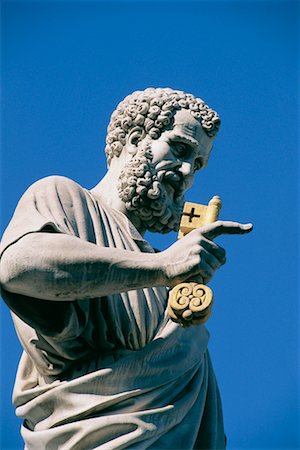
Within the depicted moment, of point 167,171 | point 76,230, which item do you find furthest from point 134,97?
point 76,230

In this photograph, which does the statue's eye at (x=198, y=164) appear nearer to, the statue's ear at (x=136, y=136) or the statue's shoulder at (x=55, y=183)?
the statue's ear at (x=136, y=136)

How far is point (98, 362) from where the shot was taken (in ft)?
33.9

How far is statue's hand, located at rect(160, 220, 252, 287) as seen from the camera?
9.80 m

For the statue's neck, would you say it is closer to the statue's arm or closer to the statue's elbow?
the statue's arm

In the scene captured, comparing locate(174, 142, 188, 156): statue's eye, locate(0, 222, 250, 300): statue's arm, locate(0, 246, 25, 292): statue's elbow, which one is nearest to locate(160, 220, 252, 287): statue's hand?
locate(0, 222, 250, 300): statue's arm

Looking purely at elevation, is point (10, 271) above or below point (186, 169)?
below

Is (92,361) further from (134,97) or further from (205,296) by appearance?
(134,97)

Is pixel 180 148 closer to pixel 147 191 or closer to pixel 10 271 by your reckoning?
pixel 147 191

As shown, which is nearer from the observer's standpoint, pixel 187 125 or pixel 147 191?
pixel 147 191

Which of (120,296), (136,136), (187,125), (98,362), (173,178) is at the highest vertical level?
(187,125)

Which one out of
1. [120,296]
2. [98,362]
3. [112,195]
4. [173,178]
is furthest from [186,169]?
[98,362]

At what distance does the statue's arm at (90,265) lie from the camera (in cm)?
976

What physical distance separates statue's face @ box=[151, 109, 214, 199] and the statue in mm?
11

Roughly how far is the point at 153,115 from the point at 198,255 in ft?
6.42
